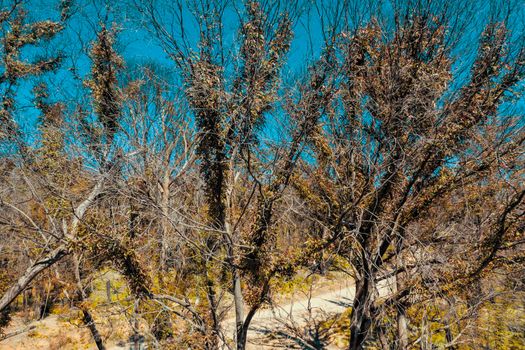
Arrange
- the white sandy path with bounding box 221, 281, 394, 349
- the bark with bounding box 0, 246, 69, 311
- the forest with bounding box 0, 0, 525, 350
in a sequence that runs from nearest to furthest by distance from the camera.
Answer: the forest with bounding box 0, 0, 525, 350, the bark with bounding box 0, 246, 69, 311, the white sandy path with bounding box 221, 281, 394, 349

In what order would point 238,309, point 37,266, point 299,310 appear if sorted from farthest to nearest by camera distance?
point 299,310
point 37,266
point 238,309

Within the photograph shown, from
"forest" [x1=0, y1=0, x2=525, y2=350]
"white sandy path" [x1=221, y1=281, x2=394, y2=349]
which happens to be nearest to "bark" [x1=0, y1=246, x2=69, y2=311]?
"forest" [x1=0, y1=0, x2=525, y2=350]

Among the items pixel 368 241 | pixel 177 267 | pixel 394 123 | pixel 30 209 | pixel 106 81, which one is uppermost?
pixel 106 81

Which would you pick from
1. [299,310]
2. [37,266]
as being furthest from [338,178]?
[299,310]

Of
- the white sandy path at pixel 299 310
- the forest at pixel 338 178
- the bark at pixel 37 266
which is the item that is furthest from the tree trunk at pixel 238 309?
the white sandy path at pixel 299 310

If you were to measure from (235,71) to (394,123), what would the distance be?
7.41 feet

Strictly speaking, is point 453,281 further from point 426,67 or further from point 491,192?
point 426,67

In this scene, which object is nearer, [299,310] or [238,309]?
[238,309]

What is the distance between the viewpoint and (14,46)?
26.7 ft

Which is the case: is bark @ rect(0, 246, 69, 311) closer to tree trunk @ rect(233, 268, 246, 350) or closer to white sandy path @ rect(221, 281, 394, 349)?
tree trunk @ rect(233, 268, 246, 350)

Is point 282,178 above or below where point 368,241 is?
above

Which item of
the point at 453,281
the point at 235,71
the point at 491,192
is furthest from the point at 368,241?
Result: the point at 235,71

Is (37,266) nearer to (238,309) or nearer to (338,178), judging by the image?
(238,309)

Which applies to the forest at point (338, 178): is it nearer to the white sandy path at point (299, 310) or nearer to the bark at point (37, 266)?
the bark at point (37, 266)
